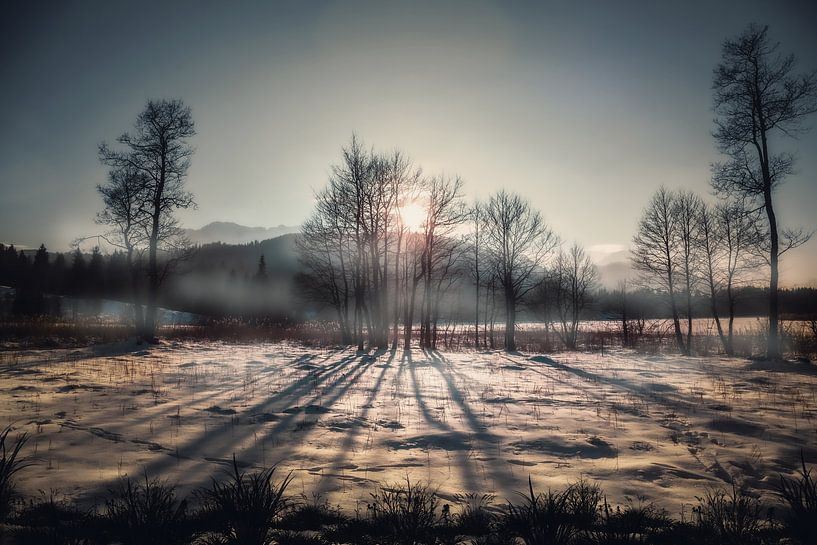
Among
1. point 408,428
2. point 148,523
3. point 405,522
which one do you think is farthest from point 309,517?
point 408,428

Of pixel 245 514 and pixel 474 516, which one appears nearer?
pixel 245 514

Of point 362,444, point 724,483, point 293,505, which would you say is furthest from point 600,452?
point 293,505

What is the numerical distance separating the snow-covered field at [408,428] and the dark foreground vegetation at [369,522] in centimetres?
44

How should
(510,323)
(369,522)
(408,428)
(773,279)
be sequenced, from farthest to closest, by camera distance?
(510,323), (773,279), (408,428), (369,522)

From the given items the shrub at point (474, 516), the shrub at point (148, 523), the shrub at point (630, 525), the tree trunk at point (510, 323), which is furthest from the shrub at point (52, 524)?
the tree trunk at point (510, 323)

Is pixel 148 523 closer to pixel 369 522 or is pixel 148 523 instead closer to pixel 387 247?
pixel 369 522

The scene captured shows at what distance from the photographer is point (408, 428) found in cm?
670

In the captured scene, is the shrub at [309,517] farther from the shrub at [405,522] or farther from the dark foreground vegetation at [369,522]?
the shrub at [405,522]

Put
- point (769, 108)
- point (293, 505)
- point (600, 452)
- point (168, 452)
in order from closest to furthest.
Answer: point (293, 505) < point (168, 452) < point (600, 452) < point (769, 108)

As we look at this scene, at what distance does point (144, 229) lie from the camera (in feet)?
72.4

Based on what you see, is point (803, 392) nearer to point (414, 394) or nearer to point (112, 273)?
point (414, 394)

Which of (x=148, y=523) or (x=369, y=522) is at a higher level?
(x=148, y=523)

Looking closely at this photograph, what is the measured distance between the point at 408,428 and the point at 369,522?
3.37 meters

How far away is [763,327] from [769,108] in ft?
43.9
